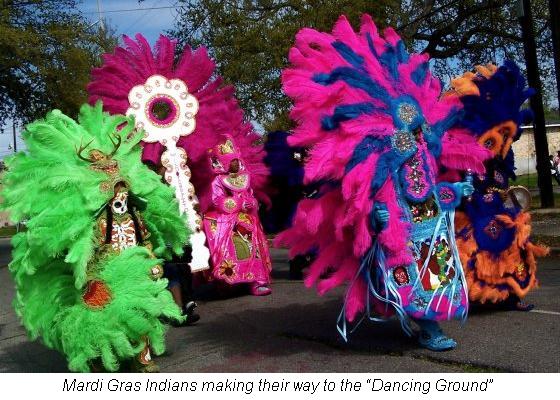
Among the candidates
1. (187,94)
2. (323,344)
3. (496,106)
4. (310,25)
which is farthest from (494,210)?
(310,25)

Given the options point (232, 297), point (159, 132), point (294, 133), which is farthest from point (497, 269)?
point (159, 132)

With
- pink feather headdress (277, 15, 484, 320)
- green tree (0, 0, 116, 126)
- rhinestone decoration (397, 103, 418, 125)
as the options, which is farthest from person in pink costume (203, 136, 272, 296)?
green tree (0, 0, 116, 126)

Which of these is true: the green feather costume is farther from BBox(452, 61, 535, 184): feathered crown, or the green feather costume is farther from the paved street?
BBox(452, 61, 535, 184): feathered crown

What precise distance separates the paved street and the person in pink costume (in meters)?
0.68

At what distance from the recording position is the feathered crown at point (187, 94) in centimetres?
838

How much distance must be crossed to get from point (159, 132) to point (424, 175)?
390 cm

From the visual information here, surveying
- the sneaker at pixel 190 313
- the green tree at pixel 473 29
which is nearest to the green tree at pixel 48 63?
the green tree at pixel 473 29

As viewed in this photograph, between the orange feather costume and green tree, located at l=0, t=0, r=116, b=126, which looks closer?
the orange feather costume

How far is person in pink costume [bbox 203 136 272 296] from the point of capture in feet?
28.0

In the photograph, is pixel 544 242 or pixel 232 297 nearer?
pixel 232 297

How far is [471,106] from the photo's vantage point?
6.35 m

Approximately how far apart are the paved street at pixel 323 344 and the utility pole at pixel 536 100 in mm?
7159

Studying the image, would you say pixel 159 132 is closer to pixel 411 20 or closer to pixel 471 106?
pixel 471 106
